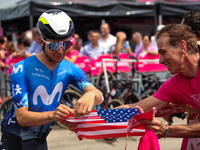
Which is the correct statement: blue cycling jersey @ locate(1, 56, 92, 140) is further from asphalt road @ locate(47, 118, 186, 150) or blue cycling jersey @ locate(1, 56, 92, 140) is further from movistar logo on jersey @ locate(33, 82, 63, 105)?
asphalt road @ locate(47, 118, 186, 150)

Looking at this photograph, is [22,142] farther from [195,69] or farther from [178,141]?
[178,141]

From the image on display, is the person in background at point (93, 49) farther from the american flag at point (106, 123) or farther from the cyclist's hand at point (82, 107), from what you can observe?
the cyclist's hand at point (82, 107)

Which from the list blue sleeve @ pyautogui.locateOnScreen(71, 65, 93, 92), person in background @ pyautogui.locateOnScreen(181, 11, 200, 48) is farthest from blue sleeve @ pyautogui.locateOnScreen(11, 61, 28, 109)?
person in background @ pyautogui.locateOnScreen(181, 11, 200, 48)

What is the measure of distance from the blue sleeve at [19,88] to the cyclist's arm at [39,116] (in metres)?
0.05

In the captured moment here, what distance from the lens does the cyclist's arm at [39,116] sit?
8.22 feet

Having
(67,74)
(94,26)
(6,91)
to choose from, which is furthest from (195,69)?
(94,26)

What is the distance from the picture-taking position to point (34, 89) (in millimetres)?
2949

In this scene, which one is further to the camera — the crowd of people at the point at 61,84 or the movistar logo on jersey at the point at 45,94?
the movistar logo on jersey at the point at 45,94

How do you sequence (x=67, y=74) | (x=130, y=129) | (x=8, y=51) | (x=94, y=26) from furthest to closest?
(x=94, y=26) → (x=8, y=51) → (x=67, y=74) → (x=130, y=129)

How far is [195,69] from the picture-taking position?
288 centimetres

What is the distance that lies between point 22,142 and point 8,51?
27.6 feet

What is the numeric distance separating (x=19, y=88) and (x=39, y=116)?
35cm

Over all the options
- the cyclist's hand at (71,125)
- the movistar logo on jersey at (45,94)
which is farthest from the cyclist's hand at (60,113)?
the movistar logo on jersey at (45,94)

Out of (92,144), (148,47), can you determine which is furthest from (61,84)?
(148,47)
